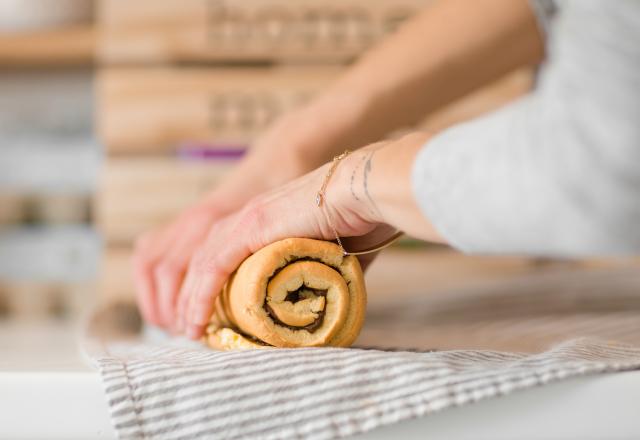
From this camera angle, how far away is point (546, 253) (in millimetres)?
590

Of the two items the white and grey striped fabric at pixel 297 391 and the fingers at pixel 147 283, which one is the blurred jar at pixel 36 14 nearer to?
the fingers at pixel 147 283

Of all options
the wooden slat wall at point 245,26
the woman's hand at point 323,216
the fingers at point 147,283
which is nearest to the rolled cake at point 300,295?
the woman's hand at point 323,216

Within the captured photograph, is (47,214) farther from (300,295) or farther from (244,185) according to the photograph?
(300,295)

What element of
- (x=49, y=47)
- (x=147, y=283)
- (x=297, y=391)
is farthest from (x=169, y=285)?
(x=49, y=47)

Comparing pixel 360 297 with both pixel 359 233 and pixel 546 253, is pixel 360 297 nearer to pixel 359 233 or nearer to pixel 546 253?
pixel 359 233

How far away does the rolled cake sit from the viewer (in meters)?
0.70

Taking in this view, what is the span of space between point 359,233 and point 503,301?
1.36 feet

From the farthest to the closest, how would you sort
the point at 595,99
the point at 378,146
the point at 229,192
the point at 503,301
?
1. the point at 503,301
2. the point at 229,192
3. the point at 378,146
4. the point at 595,99

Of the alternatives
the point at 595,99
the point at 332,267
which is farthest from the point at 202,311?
the point at 595,99

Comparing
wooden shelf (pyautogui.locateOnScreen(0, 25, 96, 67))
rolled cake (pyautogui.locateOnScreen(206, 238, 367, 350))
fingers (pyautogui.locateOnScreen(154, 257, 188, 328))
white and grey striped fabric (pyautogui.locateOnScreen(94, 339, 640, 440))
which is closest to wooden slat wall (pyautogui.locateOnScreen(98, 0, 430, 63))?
wooden shelf (pyautogui.locateOnScreen(0, 25, 96, 67))

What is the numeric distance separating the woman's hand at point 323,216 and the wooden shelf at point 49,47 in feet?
2.80

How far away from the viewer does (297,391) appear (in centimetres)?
60

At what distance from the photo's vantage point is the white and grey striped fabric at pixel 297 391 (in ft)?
1.95

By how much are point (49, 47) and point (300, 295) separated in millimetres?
1050
